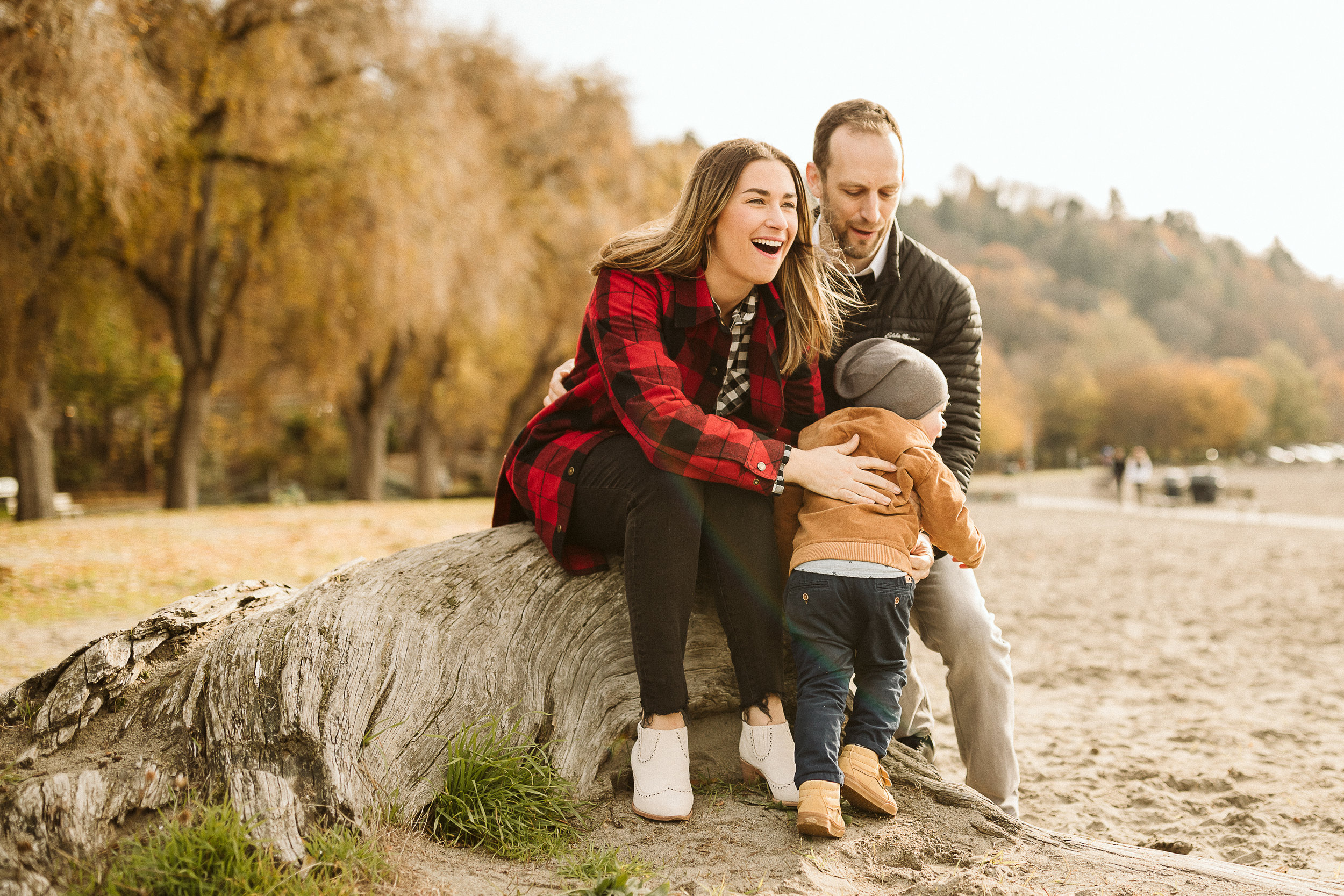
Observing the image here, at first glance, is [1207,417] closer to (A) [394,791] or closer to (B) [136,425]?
(B) [136,425]

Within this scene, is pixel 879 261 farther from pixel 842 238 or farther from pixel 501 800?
pixel 501 800

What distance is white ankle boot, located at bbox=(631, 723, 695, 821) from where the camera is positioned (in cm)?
272

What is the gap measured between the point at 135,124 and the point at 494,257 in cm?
732

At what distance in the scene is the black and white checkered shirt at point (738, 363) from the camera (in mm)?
3150

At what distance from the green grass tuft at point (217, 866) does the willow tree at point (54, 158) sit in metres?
8.97

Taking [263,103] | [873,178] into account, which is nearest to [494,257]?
[263,103]

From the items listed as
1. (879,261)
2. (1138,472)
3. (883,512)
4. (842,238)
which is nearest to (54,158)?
(842,238)

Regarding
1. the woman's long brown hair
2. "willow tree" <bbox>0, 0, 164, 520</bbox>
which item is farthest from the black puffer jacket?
"willow tree" <bbox>0, 0, 164, 520</bbox>

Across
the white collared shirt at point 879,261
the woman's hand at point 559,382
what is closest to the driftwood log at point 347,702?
the woman's hand at point 559,382

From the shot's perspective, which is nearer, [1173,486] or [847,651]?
[847,651]

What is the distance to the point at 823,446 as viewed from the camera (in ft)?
9.69

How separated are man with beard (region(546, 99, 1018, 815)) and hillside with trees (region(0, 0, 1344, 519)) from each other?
859 centimetres

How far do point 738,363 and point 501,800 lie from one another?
156 cm

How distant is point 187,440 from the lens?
1697cm
